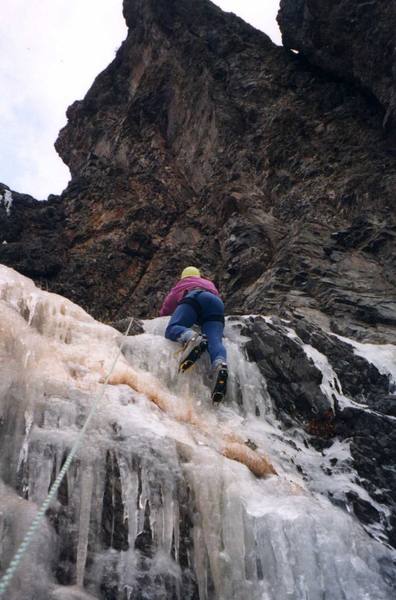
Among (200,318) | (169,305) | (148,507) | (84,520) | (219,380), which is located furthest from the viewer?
(169,305)

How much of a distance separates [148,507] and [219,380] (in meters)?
1.84

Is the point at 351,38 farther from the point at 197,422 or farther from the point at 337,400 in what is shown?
the point at 197,422

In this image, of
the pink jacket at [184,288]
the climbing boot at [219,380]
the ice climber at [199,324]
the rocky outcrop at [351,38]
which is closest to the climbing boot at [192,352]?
the ice climber at [199,324]

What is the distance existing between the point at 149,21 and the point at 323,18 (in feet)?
22.2

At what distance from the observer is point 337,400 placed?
21.7 ft

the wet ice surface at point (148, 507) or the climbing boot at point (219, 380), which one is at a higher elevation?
the climbing boot at point (219, 380)

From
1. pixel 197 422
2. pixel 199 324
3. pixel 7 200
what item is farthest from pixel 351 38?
pixel 197 422

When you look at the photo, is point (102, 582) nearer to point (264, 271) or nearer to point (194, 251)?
point (264, 271)

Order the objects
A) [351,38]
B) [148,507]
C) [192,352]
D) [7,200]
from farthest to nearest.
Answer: [7,200] → [351,38] → [192,352] → [148,507]

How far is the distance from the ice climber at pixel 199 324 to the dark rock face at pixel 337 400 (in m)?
0.62

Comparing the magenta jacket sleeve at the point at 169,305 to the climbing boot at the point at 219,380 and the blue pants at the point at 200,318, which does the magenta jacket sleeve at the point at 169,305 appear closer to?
the blue pants at the point at 200,318

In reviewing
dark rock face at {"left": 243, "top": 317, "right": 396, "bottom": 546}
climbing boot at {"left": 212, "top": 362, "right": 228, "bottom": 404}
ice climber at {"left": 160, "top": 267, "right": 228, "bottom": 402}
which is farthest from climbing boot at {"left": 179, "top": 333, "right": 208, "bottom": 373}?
dark rock face at {"left": 243, "top": 317, "right": 396, "bottom": 546}

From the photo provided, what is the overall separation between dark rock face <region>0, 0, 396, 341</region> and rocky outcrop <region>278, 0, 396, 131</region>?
430mm

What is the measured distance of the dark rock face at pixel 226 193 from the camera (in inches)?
399
